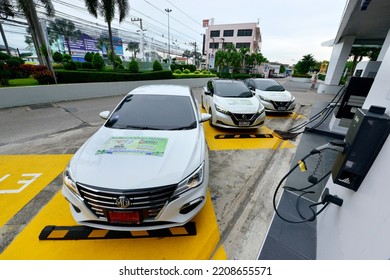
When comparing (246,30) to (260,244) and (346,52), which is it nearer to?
(346,52)

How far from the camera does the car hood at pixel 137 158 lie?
66.1 inches

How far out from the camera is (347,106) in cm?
423

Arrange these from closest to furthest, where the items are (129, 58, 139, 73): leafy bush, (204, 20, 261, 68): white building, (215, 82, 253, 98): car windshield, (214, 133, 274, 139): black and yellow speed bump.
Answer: (214, 133, 274, 139): black and yellow speed bump
(215, 82, 253, 98): car windshield
(129, 58, 139, 73): leafy bush
(204, 20, 261, 68): white building

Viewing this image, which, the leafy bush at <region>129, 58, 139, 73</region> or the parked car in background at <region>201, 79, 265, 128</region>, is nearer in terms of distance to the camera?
the parked car in background at <region>201, 79, 265, 128</region>

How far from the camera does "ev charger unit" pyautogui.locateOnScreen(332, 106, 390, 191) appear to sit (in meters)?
1.33

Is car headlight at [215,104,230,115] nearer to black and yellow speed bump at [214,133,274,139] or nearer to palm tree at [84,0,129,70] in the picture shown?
black and yellow speed bump at [214,133,274,139]

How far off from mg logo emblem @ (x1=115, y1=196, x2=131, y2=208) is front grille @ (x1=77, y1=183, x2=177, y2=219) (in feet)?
0.06

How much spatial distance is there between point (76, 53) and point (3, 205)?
5208 cm

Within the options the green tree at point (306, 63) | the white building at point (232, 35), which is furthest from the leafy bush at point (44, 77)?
the green tree at point (306, 63)

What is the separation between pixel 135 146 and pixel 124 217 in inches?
30.7

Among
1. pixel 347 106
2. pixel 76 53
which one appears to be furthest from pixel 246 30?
pixel 347 106

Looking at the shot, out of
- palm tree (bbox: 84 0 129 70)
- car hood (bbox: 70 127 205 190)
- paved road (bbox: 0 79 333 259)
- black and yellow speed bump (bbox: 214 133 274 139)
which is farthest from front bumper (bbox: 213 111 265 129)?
palm tree (bbox: 84 0 129 70)

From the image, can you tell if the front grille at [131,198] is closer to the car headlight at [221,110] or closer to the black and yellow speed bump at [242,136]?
the black and yellow speed bump at [242,136]

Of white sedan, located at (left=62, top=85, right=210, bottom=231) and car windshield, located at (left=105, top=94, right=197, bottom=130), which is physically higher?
car windshield, located at (left=105, top=94, right=197, bottom=130)
